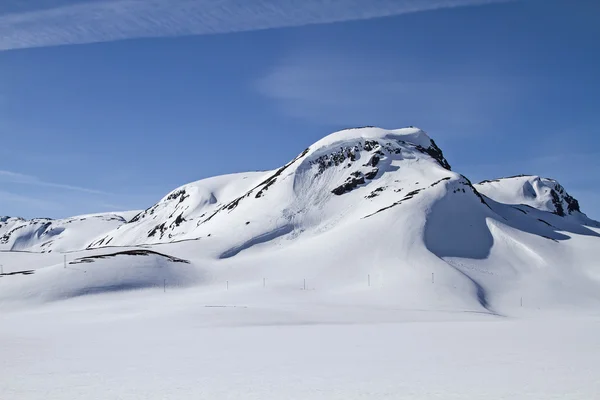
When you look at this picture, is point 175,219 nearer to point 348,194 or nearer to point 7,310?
point 348,194

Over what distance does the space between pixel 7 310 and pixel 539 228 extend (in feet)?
310

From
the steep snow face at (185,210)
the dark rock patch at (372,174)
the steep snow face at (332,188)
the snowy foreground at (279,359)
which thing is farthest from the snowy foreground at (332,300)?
the steep snow face at (185,210)

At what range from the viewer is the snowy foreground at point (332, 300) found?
62.2 feet

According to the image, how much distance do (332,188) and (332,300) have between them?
57477mm

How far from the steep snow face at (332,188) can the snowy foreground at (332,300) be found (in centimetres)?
52

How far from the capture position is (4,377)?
19.2 m

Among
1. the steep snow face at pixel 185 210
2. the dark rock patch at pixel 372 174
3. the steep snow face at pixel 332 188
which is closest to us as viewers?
the steep snow face at pixel 332 188

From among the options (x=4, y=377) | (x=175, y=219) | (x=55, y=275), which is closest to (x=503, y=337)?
(x=4, y=377)

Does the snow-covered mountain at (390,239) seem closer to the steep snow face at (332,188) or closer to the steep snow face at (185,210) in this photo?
the steep snow face at (332,188)

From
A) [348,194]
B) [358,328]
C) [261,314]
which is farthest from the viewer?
[348,194]

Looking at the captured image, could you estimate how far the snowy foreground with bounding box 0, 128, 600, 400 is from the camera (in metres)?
19.0

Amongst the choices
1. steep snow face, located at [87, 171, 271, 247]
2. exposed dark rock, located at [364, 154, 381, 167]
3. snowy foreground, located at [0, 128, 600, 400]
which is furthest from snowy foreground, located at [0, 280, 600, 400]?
steep snow face, located at [87, 171, 271, 247]

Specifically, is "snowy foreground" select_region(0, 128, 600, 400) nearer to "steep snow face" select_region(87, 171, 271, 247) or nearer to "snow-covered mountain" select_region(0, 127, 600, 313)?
"snow-covered mountain" select_region(0, 127, 600, 313)

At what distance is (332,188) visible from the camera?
116 m
